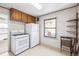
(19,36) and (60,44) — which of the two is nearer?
(60,44)

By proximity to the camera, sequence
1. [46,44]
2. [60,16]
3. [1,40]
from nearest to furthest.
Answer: [1,40]
[60,16]
[46,44]

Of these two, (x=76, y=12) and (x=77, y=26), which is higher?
(x=76, y=12)

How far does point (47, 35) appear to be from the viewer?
37.6 inches

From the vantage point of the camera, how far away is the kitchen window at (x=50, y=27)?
883 mm

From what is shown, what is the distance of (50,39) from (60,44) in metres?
0.19

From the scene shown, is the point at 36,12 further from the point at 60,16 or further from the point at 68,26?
the point at 68,26

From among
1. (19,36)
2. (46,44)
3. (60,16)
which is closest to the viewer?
(60,16)

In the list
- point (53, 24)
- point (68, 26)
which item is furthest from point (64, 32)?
point (53, 24)

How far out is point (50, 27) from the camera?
2.97 feet

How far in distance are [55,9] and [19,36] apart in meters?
0.98

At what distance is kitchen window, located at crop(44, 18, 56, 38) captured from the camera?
0.88 meters

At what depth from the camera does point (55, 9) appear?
2.98 ft

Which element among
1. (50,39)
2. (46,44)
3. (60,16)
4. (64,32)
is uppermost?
(60,16)

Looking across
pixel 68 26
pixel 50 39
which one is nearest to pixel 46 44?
pixel 50 39
